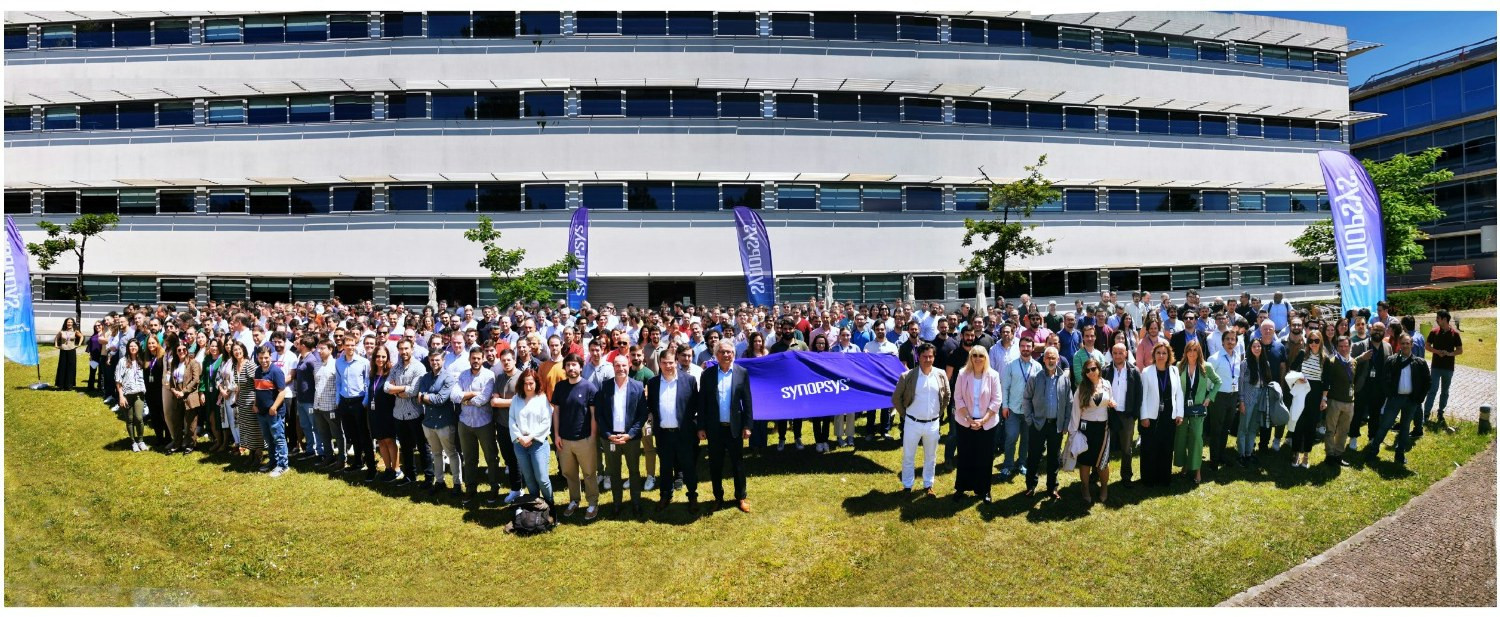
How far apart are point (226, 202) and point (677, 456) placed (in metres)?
28.5

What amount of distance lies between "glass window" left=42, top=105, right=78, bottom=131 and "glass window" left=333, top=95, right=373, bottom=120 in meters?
10.7

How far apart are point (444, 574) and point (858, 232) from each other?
23860 millimetres

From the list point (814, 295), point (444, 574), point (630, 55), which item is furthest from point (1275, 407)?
point (630, 55)

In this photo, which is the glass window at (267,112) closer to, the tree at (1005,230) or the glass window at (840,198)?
the glass window at (840,198)

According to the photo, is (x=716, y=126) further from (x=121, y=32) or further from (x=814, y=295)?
(x=121, y=32)

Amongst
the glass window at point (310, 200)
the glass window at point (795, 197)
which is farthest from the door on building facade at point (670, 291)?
the glass window at point (310, 200)

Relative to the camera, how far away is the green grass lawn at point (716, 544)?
714cm

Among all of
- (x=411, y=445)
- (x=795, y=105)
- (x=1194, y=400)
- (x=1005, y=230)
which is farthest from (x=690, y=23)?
(x=1194, y=400)

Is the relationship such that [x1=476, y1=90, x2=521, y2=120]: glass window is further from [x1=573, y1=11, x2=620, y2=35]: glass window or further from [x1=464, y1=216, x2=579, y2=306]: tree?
[x1=464, y1=216, x2=579, y2=306]: tree

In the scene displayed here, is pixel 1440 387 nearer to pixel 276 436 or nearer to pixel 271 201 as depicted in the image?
pixel 276 436

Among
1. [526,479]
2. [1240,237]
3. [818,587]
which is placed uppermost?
[1240,237]

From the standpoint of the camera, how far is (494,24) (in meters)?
28.2

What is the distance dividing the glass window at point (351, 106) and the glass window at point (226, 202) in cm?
502

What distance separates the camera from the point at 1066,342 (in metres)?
11.9
